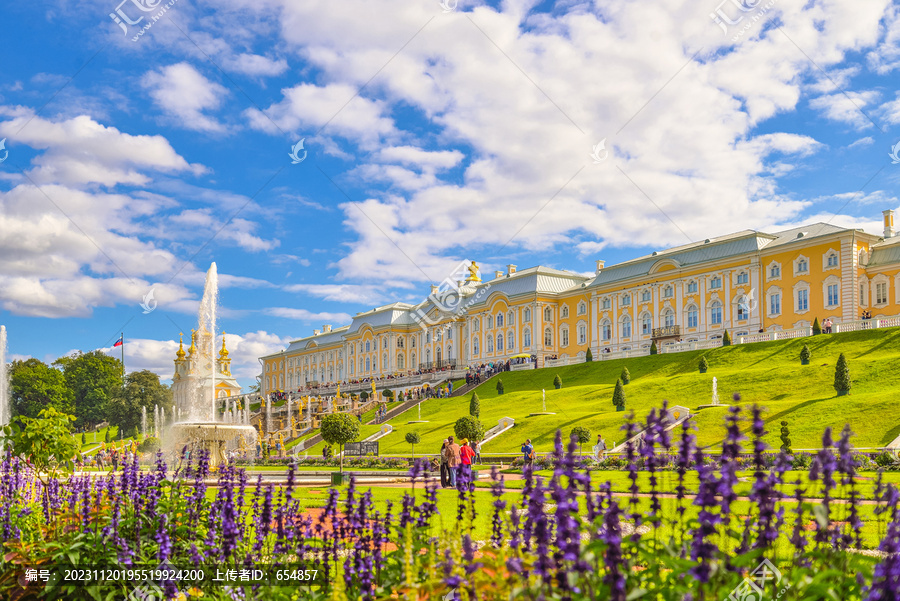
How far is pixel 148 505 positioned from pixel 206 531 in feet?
1.94

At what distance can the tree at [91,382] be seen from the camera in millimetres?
73500

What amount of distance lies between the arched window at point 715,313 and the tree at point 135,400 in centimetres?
4707

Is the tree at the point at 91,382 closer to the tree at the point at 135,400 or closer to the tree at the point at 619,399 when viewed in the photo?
the tree at the point at 135,400

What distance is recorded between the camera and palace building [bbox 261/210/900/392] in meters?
44.1

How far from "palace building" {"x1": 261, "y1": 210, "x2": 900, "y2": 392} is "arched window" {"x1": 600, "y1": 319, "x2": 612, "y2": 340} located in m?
0.11

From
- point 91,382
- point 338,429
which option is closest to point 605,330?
point 338,429

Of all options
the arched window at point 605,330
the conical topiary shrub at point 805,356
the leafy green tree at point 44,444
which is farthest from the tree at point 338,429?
the arched window at point 605,330

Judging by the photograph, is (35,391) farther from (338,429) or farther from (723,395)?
(723,395)

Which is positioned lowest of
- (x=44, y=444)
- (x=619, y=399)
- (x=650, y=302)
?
(x=619, y=399)

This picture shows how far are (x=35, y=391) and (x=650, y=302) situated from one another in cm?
5503

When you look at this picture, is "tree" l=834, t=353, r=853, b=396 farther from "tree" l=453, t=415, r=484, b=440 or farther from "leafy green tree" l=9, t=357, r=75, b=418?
"leafy green tree" l=9, t=357, r=75, b=418

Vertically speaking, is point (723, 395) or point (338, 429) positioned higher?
point (723, 395)

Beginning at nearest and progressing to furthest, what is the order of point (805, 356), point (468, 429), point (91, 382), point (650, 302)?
point (468, 429)
point (805, 356)
point (650, 302)
point (91, 382)

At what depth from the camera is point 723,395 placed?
32.7 m
